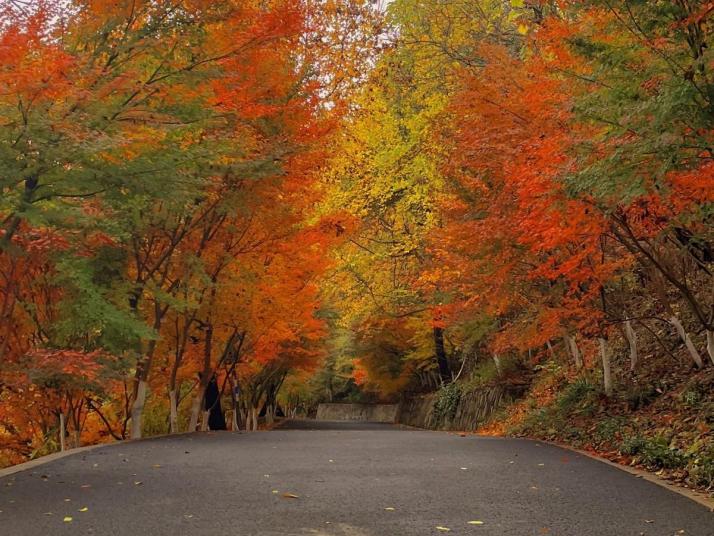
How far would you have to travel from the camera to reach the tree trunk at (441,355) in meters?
27.7

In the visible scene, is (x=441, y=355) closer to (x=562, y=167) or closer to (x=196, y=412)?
(x=196, y=412)

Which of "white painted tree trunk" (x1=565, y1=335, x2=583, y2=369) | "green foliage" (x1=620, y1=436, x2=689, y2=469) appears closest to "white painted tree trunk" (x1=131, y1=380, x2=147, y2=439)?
"white painted tree trunk" (x1=565, y1=335, x2=583, y2=369)

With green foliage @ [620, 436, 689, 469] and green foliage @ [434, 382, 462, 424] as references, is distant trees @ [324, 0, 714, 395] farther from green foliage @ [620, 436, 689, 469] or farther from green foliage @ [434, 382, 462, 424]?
green foliage @ [434, 382, 462, 424]

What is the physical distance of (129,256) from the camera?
14.2 metres

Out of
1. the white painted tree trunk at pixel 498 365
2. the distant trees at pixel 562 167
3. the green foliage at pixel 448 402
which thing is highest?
the distant trees at pixel 562 167

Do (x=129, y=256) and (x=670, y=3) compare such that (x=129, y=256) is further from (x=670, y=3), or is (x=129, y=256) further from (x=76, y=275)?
(x=670, y=3)

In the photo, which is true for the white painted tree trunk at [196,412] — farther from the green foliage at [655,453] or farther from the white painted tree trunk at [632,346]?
the green foliage at [655,453]

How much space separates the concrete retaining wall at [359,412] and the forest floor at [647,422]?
2968cm

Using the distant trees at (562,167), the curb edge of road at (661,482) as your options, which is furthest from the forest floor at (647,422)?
the distant trees at (562,167)

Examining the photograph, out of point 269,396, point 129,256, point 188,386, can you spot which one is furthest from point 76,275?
point 269,396

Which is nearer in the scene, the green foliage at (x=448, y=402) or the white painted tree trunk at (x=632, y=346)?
the white painted tree trunk at (x=632, y=346)

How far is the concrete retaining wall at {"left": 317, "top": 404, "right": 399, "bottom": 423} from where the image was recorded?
159ft

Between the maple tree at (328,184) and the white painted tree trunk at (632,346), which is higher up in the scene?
the maple tree at (328,184)

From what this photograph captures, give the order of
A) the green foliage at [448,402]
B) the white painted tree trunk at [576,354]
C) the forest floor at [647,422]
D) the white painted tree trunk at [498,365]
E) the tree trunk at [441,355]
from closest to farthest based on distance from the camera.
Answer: the forest floor at [647,422] → the white painted tree trunk at [576,354] → the white painted tree trunk at [498,365] → the green foliage at [448,402] → the tree trunk at [441,355]
